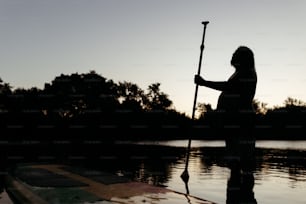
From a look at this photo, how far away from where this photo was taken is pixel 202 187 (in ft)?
33.0

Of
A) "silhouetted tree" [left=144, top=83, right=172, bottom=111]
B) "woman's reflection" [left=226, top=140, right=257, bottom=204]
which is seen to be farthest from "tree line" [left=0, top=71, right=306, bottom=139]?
"woman's reflection" [left=226, top=140, right=257, bottom=204]

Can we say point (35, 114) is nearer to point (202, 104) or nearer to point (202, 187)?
point (202, 187)

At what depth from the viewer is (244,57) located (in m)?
4.29

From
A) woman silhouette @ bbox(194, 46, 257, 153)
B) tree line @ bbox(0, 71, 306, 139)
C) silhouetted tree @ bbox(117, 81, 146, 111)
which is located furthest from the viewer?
silhouetted tree @ bbox(117, 81, 146, 111)

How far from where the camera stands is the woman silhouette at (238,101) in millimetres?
4168

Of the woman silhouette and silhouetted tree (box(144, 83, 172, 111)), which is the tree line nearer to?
silhouetted tree (box(144, 83, 172, 111))

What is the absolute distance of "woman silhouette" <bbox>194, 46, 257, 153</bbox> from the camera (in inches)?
164

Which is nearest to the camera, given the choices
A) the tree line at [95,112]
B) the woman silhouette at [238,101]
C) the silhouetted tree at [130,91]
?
the woman silhouette at [238,101]

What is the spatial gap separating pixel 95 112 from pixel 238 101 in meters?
64.2

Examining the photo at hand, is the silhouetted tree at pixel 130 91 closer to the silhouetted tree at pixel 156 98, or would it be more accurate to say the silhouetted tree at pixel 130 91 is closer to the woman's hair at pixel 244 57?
the silhouetted tree at pixel 156 98

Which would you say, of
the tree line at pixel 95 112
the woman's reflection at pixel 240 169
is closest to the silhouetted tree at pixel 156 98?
the tree line at pixel 95 112

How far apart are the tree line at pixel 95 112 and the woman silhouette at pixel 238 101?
40841 millimetres

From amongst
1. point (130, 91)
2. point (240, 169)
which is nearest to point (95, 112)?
point (130, 91)

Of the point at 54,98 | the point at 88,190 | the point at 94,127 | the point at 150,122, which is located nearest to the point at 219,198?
the point at 88,190
